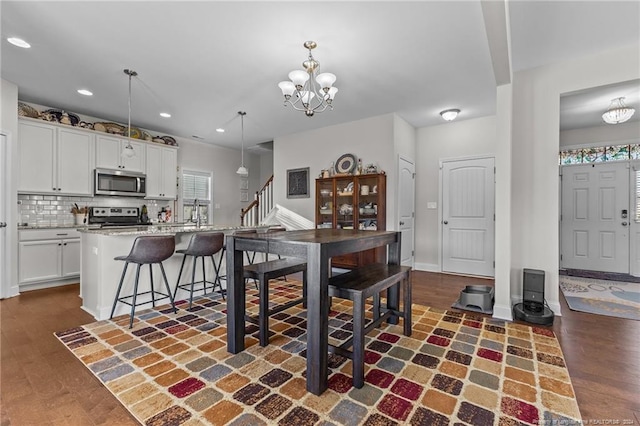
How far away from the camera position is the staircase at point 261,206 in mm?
6406

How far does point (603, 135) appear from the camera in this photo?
16.3 ft

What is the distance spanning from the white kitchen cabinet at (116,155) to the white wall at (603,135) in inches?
307

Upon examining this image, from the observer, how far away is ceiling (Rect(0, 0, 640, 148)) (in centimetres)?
230

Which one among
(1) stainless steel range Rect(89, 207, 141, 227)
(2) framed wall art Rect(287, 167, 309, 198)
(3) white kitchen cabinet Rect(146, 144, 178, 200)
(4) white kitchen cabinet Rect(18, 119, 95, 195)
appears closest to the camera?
(4) white kitchen cabinet Rect(18, 119, 95, 195)

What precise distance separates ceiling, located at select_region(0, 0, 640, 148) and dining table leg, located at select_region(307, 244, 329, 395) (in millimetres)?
1942

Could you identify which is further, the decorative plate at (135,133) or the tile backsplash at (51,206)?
the decorative plate at (135,133)

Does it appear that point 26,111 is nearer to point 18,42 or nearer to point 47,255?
point 18,42

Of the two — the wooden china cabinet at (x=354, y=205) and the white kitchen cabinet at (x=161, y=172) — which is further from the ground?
the white kitchen cabinet at (x=161, y=172)

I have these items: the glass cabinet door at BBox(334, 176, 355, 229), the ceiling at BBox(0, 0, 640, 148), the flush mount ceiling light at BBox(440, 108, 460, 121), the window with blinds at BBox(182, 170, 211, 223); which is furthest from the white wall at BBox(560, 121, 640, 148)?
the window with blinds at BBox(182, 170, 211, 223)

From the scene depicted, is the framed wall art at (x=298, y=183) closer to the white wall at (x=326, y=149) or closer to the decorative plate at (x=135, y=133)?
the white wall at (x=326, y=149)

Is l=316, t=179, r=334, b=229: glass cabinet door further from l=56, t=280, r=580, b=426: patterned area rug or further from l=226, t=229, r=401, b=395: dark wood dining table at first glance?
l=226, t=229, r=401, b=395: dark wood dining table

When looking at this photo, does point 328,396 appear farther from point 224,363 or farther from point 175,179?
point 175,179

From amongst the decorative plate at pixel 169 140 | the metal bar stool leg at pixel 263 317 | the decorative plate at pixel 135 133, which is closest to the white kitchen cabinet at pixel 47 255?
the decorative plate at pixel 135 133

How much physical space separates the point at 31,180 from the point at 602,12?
22.1 ft
